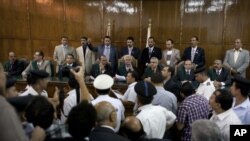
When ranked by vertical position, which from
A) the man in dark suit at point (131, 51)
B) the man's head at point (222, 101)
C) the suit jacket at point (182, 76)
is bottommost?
the suit jacket at point (182, 76)

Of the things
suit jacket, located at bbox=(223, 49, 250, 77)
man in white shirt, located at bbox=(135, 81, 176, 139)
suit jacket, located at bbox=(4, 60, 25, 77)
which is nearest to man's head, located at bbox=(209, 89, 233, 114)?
man in white shirt, located at bbox=(135, 81, 176, 139)

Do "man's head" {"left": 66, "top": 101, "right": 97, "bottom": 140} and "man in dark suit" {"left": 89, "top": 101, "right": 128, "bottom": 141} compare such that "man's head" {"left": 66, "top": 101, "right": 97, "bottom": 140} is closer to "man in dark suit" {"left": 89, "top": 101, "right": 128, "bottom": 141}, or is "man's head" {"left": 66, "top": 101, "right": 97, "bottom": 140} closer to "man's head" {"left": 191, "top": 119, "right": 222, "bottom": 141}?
"man in dark suit" {"left": 89, "top": 101, "right": 128, "bottom": 141}

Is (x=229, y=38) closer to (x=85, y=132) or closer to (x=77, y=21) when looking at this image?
(x=77, y=21)

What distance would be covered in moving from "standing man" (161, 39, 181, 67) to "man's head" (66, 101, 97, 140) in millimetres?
5787

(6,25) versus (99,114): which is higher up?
(6,25)

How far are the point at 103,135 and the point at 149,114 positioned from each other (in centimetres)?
67

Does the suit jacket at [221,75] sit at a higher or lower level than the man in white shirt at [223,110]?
lower

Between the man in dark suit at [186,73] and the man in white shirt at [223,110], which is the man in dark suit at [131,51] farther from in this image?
the man in white shirt at [223,110]

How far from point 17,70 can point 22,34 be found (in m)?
2.37

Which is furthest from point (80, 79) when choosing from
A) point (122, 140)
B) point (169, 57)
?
point (169, 57)

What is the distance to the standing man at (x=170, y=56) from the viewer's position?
7.39 meters

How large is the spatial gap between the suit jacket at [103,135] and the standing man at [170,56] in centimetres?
555

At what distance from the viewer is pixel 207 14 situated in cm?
834

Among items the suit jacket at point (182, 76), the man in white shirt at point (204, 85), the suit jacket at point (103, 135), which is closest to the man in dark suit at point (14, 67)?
the suit jacket at point (182, 76)
